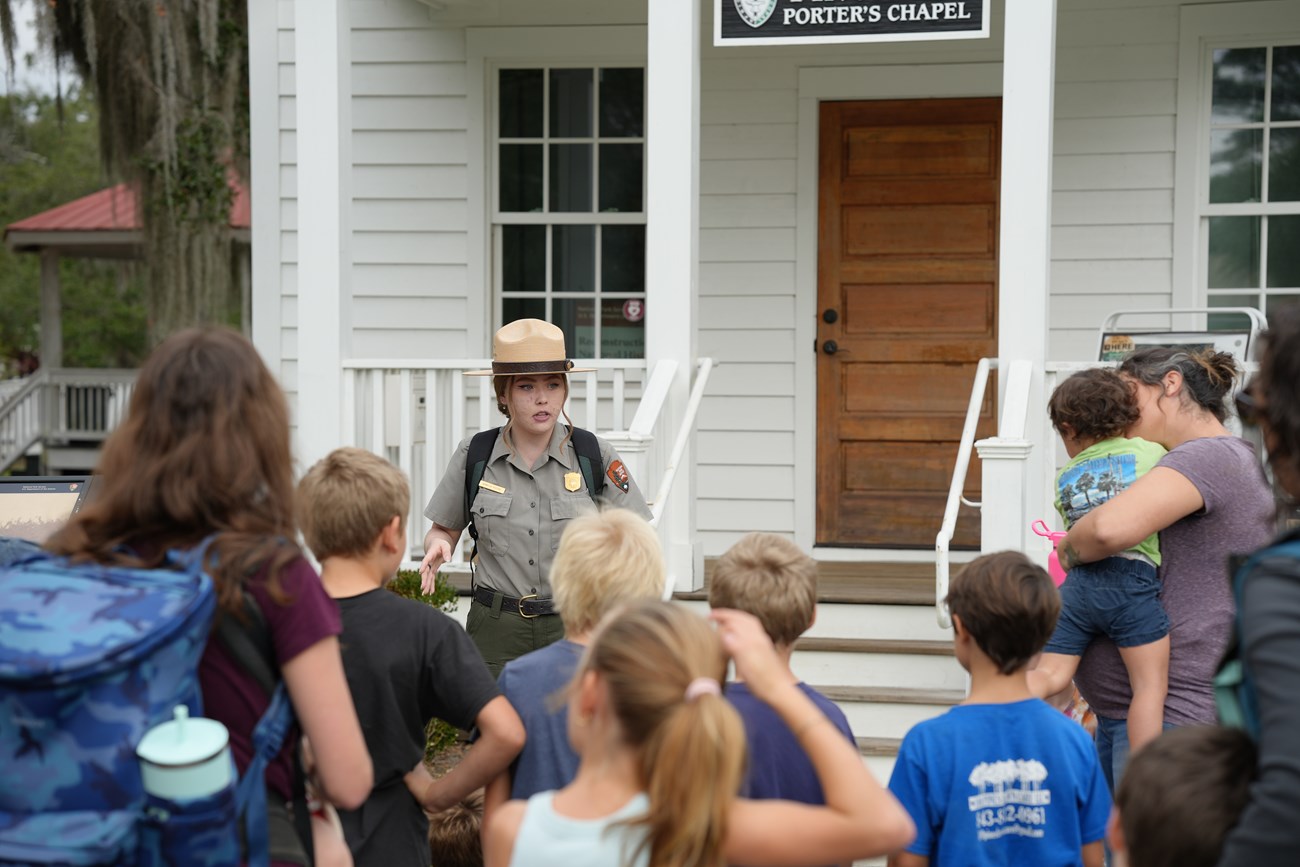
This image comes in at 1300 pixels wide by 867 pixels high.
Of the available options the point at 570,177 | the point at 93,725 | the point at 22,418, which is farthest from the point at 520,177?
the point at 22,418

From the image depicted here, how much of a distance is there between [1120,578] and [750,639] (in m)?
1.75

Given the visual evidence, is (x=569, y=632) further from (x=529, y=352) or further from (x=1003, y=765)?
(x=529, y=352)

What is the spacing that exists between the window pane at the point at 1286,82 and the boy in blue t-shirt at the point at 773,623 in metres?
5.56

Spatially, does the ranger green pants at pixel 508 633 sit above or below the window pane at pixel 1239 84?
below

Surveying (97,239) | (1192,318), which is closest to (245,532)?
(1192,318)

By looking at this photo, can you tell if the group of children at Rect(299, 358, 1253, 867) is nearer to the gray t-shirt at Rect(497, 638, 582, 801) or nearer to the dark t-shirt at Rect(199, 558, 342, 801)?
the gray t-shirt at Rect(497, 638, 582, 801)

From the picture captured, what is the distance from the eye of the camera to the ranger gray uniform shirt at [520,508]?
143 inches

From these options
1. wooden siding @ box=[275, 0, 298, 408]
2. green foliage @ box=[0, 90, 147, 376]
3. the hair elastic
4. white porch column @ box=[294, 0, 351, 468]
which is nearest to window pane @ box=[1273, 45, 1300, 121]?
white porch column @ box=[294, 0, 351, 468]

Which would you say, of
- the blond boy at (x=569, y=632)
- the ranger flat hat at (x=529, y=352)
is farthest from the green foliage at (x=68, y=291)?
the blond boy at (x=569, y=632)

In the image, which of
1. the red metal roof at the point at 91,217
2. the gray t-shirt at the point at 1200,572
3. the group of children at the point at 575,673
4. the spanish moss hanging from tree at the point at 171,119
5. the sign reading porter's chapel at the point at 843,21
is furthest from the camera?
the red metal roof at the point at 91,217

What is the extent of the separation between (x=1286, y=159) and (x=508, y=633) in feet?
17.2

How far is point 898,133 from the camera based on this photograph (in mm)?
7047

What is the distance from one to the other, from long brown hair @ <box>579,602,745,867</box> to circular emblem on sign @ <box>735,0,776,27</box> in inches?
155

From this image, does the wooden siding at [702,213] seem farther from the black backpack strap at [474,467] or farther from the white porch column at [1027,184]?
the black backpack strap at [474,467]
